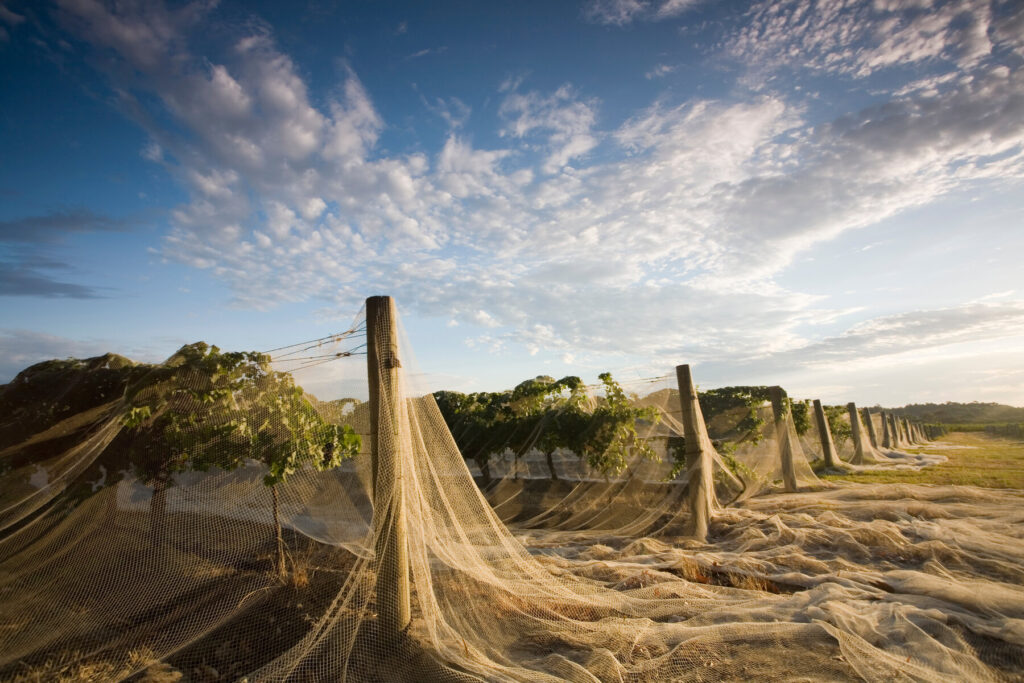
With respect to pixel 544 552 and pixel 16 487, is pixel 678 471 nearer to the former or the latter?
pixel 544 552

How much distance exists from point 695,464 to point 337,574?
16.8 ft

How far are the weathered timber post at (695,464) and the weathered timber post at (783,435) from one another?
4.10 meters

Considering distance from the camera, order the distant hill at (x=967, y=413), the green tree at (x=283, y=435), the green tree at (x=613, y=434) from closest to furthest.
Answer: the green tree at (x=283, y=435) → the green tree at (x=613, y=434) → the distant hill at (x=967, y=413)

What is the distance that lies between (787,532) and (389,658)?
209 inches

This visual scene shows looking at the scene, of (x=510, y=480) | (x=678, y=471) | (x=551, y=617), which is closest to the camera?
(x=551, y=617)

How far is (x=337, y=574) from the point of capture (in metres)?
4.55

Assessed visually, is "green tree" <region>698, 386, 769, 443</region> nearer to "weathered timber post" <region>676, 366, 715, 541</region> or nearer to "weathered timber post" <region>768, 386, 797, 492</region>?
"weathered timber post" <region>768, 386, 797, 492</region>

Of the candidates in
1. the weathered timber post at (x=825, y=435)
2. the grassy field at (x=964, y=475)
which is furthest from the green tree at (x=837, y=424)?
the weathered timber post at (x=825, y=435)

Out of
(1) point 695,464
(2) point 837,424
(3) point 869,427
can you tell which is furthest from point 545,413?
(3) point 869,427

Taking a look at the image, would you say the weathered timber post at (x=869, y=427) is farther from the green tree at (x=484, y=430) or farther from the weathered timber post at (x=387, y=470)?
the weathered timber post at (x=387, y=470)

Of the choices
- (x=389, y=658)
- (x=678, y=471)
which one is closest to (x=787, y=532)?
(x=678, y=471)

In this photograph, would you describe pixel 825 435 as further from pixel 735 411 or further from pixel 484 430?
pixel 484 430

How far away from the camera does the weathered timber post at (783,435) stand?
10.8 metres

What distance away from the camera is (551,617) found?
4020mm
